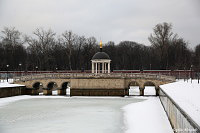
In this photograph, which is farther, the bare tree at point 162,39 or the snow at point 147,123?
the bare tree at point 162,39

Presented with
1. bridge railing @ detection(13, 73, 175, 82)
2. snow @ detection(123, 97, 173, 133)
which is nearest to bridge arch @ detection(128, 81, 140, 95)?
bridge railing @ detection(13, 73, 175, 82)

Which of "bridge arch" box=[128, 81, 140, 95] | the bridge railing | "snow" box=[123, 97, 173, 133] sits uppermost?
the bridge railing

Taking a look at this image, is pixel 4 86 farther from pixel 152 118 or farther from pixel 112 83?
pixel 152 118

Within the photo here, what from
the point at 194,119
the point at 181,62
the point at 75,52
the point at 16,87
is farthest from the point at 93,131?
the point at 75,52

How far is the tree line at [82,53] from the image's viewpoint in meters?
75.8

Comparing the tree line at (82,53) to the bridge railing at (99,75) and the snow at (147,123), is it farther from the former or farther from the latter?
the snow at (147,123)

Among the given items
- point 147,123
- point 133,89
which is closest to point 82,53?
point 133,89

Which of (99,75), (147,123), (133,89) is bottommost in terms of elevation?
(133,89)

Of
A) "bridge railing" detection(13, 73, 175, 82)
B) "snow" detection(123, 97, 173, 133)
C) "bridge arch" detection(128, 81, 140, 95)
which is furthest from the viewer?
"bridge arch" detection(128, 81, 140, 95)

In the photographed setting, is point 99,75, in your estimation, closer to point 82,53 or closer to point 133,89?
point 133,89

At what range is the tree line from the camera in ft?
249

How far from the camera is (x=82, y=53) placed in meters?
93.5

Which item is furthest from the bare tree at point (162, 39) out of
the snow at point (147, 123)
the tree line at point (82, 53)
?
the snow at point (147, 123)

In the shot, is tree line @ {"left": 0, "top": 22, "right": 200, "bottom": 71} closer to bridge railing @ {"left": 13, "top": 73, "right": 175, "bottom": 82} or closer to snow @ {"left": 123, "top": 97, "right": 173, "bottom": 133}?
bridge railing @ {"left": 13, "top": 73, "right": 175, "bottom": 82}
